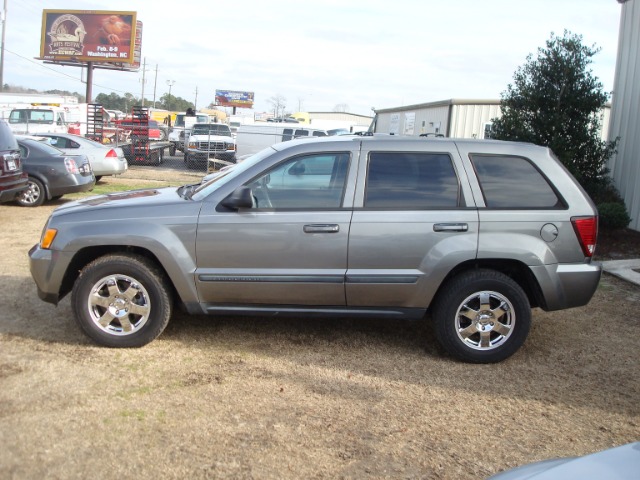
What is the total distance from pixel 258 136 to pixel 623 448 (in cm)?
2170

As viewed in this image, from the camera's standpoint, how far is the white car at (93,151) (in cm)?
1661

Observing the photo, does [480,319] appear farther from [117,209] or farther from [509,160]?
[117,209]

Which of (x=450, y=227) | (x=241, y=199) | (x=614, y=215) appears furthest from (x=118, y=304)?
(x=614, y=215)

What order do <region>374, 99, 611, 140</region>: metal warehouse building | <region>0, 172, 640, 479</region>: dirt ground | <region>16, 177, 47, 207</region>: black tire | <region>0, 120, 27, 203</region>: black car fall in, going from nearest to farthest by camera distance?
<region>0, 172, 640, 479</region>: dirt ground, <region>0, 120, 27, 203</region>: black car, <region>16, 177, 47, 207</region>: black tire, <region>374, 99, 611, 140</region>: metal warehouse building

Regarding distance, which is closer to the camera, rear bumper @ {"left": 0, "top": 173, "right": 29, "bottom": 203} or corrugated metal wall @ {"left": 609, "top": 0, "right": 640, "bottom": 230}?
rear bumper @ {"left": 0, "top": 173, "right": 29, "bottom": 203}

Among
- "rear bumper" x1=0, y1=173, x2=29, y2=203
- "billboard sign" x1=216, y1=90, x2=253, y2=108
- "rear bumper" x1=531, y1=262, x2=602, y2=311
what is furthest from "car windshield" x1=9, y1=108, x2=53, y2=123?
"billboard sign" x1=216, y1=90, x2=253, y2=108

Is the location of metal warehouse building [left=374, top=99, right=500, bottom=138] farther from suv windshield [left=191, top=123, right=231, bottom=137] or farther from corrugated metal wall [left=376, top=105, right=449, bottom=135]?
suv windshield [left=191, top=123, right=231, bottom=137]

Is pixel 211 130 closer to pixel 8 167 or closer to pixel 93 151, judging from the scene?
pixel 93 151

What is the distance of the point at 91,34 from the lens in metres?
43.0

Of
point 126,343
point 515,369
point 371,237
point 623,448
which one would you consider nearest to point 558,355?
point 515,369

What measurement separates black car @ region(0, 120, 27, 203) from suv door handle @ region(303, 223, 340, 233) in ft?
23.5

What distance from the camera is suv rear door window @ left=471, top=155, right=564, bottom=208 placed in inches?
200

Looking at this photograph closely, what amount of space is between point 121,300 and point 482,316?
2.84 meters

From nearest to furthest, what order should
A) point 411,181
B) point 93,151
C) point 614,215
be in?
point 411,181, point 614,215, point 93,151
